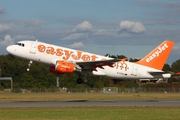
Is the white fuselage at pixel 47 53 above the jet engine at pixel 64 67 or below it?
above

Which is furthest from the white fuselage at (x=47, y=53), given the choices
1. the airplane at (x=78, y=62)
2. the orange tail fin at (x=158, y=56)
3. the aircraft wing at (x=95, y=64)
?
the orange tail fin at (x=158, y=56)

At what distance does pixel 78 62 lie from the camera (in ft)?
168

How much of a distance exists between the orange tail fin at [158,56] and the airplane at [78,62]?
83 centimetres

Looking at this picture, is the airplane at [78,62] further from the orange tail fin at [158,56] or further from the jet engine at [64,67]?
the orange tail fin at [158,56]

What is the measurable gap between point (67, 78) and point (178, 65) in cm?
8044

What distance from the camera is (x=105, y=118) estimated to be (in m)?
30.1

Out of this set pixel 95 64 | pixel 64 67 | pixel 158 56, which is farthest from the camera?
pixel 158 56

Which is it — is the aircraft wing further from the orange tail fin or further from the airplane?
the orange tail fin

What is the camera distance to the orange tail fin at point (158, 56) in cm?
5831

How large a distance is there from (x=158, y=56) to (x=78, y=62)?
13.2m

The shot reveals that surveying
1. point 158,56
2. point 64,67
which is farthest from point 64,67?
point 158,56

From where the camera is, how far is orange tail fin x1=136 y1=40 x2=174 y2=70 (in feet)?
191

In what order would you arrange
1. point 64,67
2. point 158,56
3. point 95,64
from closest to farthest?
point 64,67 → point 95,64 → point 158,56

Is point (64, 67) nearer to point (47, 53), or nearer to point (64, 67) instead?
point (64, 67)
